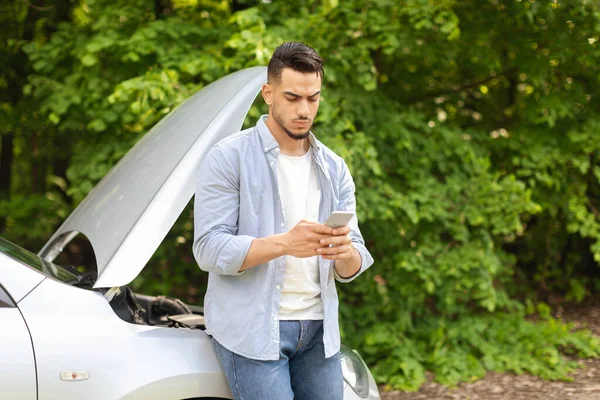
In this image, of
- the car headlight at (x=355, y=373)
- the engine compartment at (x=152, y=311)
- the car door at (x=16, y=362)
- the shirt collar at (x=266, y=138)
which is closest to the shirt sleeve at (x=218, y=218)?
the shirt collar at (x=266, y=138)

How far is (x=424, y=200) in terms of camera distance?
17.1ft

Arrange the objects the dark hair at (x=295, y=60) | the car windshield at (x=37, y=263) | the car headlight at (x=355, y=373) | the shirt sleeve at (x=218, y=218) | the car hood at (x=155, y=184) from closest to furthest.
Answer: the shirt sleeve at (x=218, y=218) → the dark hair at (x=295, y=60) → the car hood at (x=155, y=184) → the car windshield at (x=37, y=263) → the car headlight at (x=355, y=373)

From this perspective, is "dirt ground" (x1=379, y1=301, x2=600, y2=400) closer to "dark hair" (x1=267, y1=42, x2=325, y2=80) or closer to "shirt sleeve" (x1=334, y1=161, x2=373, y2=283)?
"shirt sleeve" (x1=334, y1=161, x2=373, y2=283)

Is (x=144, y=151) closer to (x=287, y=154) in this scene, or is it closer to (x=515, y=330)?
(x=287, y=154)

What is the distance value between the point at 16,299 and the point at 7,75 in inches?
162

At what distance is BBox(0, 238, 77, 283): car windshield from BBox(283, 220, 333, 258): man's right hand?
1042 millimetres

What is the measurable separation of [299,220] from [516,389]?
3.10 m

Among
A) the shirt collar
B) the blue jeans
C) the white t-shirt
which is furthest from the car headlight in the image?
the shirt collar

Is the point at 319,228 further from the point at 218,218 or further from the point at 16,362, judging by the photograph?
the point at 16,362

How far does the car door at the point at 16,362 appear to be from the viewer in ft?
8.02

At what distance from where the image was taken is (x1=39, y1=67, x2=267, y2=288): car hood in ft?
8.64

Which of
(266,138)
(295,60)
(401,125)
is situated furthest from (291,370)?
(401,125)

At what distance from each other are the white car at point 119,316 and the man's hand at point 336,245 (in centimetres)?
64

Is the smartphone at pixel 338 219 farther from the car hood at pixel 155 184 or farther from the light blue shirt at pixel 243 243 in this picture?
the car hood at pixel 155 184
